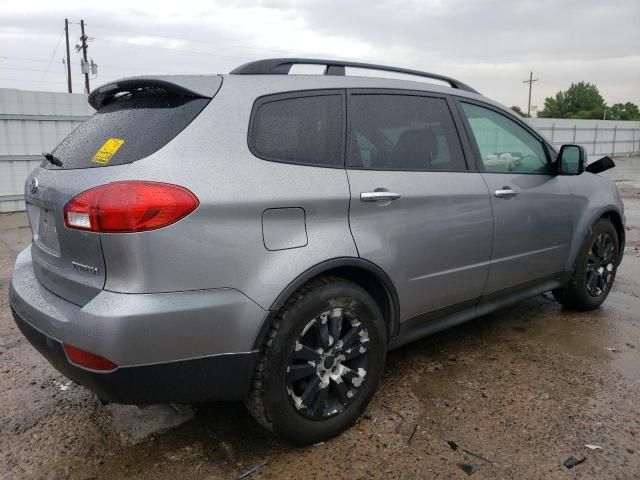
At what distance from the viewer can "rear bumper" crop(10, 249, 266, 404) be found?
193 centimetres

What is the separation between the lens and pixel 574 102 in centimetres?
8738

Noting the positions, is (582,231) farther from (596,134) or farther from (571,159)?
(596,134)

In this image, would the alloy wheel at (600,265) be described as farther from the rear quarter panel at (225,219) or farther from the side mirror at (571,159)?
the rear quarter panel at (225,219)

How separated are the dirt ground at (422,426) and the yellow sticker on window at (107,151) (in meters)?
1.35

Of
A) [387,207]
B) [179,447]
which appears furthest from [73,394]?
[387,207]

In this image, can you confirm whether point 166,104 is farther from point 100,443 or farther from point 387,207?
point 100,443

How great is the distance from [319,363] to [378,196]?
838 millimetres

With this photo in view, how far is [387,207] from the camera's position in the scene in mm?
2623

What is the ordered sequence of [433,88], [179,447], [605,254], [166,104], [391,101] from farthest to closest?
1. [605,254]
2. [433,88]
3. [391,101]
4. [179,447]
5. [166,104]

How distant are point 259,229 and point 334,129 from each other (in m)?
0.73

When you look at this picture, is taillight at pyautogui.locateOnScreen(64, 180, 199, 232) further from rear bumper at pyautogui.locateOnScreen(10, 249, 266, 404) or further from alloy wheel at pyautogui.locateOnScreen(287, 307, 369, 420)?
alloy wheel at pyautogui.locateOnScreen(287, 307, 369, 420)

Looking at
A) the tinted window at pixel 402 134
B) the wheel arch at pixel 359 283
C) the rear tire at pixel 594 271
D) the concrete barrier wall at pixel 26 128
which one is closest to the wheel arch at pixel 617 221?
the rear tire at pixel 594 271

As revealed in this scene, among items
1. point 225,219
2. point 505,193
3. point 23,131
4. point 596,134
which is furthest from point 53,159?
point 596,134

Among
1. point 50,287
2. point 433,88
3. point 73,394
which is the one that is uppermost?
point 433,88
